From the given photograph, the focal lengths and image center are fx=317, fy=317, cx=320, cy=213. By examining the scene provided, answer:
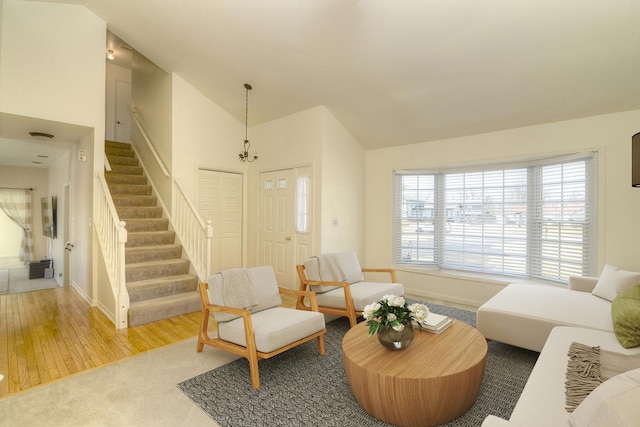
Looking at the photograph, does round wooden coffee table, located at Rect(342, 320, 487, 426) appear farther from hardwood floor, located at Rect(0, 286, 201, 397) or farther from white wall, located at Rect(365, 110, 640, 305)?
white wall, located at Rect(365, 110, 640, 305)

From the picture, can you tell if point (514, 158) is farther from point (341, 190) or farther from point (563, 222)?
point (341, 190)

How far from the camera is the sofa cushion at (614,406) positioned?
2.90 ft

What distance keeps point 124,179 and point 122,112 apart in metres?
2.94

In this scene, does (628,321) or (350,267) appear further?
(350,267)

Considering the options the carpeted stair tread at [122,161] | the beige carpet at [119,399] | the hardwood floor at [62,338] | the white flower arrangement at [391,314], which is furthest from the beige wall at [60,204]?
the white flower arrangement at [391,314]

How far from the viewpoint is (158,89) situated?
5.45 metres

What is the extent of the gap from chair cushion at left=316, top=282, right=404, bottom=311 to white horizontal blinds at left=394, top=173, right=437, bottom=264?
152 centimetres

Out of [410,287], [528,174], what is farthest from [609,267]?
[410,287]

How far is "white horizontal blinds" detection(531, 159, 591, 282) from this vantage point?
150 inches

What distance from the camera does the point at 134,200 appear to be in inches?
210

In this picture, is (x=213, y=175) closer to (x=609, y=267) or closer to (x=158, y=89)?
(x=158, y=89)

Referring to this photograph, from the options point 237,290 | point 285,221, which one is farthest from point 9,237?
point 237,290

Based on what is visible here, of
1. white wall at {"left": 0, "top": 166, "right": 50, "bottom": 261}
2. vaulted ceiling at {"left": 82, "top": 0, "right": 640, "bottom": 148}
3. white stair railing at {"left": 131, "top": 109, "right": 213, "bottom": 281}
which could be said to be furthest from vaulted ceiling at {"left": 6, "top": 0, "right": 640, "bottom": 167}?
white wall at {"left": 0, "top": 166, "right": 50, "bottom": 261}

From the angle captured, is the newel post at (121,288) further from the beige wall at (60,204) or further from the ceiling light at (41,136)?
the beige wall at (60,204)
